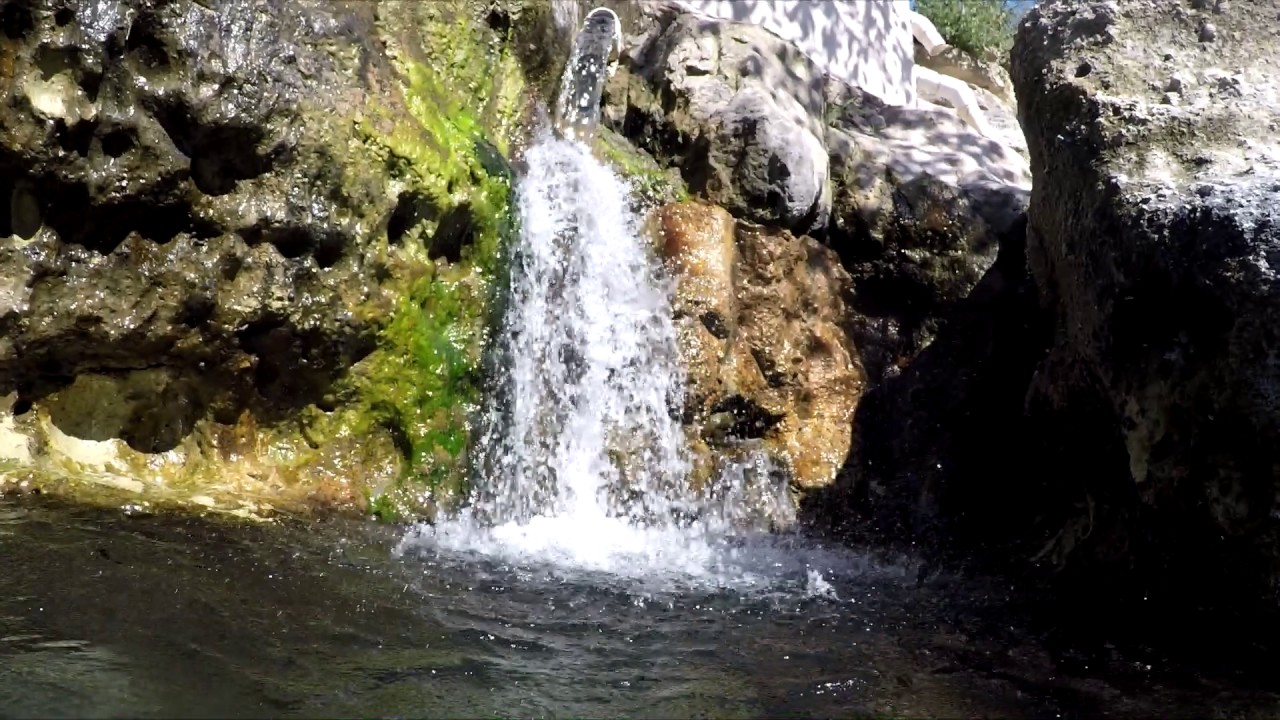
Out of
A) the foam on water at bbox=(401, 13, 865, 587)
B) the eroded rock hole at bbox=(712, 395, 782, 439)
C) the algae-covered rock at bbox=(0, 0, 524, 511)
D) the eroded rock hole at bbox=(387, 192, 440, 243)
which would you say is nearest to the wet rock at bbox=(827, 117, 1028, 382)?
the eroded rock hole at bbox=(712, 395, 782, 439)

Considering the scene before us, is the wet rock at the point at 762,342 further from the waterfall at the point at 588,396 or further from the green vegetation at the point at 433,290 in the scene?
the green vegetation at the point at 433,290

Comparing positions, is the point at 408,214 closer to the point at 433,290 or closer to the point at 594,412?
the point at 433,290

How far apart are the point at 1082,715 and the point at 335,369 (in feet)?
12.1

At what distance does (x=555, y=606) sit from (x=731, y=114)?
4.06m

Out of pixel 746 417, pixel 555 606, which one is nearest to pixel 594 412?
pixel 746 417

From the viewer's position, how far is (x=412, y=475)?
18.6 ft

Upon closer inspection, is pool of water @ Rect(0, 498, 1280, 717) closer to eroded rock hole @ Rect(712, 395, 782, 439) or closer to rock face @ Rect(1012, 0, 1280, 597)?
rock face @ Rect(1012, 0, 1280, 597)

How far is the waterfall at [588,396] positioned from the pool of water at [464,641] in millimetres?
1089

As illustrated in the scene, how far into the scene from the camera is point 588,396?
21.2ft

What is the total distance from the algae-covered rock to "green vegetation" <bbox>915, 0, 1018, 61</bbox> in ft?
34.7

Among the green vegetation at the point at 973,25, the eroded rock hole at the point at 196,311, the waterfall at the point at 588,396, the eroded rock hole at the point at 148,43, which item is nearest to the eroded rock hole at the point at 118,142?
the eroded rock hole at the point at 148,43

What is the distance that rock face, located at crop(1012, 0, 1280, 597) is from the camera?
3.87m

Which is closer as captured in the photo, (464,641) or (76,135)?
(464,641)

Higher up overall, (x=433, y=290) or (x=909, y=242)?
(x=909, y=242)
